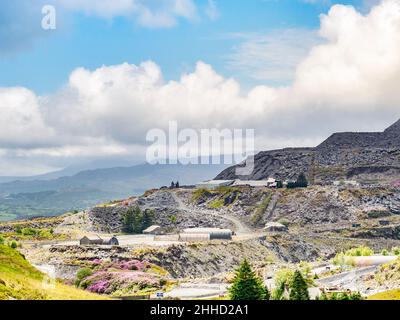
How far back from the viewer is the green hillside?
118ft

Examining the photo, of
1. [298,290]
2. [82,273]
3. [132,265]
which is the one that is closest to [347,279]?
[298,290]

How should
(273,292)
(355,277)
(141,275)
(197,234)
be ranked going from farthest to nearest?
(197,234) → (141,275) → (355,277) → (273,292)

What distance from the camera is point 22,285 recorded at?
1484 inches

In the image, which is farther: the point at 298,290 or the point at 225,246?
the point at 225,246

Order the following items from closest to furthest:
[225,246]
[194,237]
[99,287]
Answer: [99,287] < [225,246] < [194,237]

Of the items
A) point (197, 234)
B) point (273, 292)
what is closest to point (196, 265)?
point (197, 234)

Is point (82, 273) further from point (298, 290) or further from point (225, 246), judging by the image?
Result: point (298, 290)

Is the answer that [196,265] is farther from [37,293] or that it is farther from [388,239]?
[37,293]

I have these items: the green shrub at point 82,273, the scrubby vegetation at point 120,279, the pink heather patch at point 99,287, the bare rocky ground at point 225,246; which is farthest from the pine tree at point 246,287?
the green shrub at point 82,273

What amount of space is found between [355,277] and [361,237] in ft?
277

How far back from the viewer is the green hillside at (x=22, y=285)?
35.9 m

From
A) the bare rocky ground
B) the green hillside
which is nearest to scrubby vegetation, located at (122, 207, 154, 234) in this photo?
the bare rocky ground

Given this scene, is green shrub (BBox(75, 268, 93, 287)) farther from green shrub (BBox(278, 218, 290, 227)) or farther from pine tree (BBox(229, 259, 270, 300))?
green shrub (BBox(278, 218, 290, 227))

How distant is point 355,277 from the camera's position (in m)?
98.1
